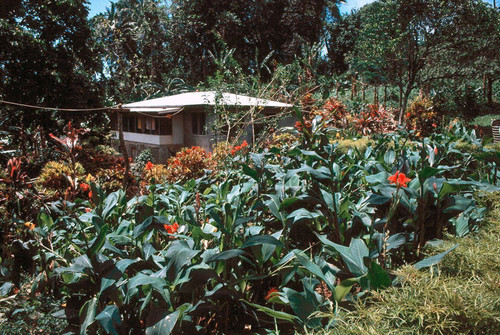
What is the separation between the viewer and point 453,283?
118cm

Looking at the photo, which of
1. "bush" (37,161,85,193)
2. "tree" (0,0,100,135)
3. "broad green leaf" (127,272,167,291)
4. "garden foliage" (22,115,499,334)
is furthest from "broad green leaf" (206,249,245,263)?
"tree" (0,0,100,135)

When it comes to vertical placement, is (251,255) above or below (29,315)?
above

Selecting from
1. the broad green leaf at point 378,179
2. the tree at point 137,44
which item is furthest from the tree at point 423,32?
the broad green leaf at point 378,179

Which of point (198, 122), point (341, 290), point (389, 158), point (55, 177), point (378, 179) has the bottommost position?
point (341, 290)

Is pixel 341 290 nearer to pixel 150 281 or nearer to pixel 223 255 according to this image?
pixel 223 255

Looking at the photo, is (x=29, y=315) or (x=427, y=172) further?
(x=29, y=315)

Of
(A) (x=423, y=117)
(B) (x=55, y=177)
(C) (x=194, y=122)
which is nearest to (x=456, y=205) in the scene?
(B) (x=55, y=177)

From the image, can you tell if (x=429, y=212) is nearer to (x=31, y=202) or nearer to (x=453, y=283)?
(x=453, y=283)

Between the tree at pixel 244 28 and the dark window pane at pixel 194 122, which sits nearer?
the dark window pane at pixel 194 122

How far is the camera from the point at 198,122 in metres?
15.7

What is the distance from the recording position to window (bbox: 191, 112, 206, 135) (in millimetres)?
15507

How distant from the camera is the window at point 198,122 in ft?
50.9

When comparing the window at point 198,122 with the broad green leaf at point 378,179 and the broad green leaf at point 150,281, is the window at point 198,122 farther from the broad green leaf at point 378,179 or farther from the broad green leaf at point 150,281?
the broad green leaf at point 150,281

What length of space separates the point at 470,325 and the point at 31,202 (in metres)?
4.01
